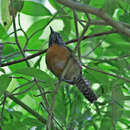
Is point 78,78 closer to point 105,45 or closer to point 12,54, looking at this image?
point 105,45

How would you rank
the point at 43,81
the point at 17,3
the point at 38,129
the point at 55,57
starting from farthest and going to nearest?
the point at 55,57 < the point at 38,129 < the point at 17,3 < the point at 43,81

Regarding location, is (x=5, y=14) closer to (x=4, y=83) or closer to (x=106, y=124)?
(x=4, y=83)

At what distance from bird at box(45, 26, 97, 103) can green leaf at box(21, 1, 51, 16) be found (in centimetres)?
14

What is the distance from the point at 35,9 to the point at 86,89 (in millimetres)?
401

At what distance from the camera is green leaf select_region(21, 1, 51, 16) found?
130 cm

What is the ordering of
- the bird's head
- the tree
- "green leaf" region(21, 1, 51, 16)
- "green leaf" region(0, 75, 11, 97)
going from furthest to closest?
the bird's head, "green leaf" region(21, 1, 51, 16), the tree, "green leaf" region(0, 75, 11, 97)

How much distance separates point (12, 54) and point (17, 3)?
0.21 meters

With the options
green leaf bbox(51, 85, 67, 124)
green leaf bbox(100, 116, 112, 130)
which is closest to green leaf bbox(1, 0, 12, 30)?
green leaf bbox(51, 85, 67, 124)

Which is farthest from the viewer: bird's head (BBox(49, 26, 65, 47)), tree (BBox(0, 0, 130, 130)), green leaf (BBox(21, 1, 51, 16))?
bird's head (BBox(49, 26, 65, 47))

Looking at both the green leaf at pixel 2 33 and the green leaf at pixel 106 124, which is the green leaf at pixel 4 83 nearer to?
the green leaf at pixel 2 33

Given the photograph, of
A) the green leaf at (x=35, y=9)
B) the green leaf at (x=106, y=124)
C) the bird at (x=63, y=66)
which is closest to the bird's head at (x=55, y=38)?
the bird at (x=63, y=66)

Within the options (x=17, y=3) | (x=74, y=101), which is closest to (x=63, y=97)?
(x=74, y=101)

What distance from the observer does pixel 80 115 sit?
1327mm

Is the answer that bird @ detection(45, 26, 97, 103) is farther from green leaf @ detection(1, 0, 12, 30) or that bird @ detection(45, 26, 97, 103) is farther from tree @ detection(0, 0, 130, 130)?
green leaf @ detection(1, 0, 12, 30)
